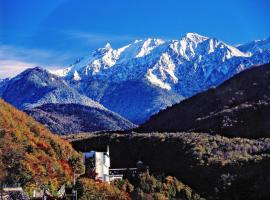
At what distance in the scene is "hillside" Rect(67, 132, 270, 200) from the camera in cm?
11388

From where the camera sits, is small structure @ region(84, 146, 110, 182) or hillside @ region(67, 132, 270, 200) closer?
hillside @ region(67, 132, 270, 200)

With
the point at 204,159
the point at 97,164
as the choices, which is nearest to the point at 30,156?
the point at 97,164

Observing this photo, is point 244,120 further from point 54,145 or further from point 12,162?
point 12,162

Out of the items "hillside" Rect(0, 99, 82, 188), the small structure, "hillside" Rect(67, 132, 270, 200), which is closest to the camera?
"hillside" Rect(0, 99, 82, 188)

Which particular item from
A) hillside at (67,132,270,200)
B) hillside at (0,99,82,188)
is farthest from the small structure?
hillside at (67,132,270,200)

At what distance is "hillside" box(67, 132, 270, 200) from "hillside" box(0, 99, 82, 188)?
1731 cm

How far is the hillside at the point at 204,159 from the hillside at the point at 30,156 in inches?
681

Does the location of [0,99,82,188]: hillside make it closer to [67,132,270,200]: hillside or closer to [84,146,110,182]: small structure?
[84,146,110,182]: small structure

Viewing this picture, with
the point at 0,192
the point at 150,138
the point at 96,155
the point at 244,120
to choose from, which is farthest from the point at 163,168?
the point at 0,192

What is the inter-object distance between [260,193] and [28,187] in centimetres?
3286

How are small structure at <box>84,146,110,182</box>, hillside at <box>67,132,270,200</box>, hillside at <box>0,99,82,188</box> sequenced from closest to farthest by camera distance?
hillside at <box>0,99,82,188</box> < hillside at <box>67,132,270,200</box> < small structure at <box>84,146,110,182</box>

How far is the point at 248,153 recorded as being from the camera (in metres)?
142

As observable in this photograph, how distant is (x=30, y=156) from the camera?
11500 cm

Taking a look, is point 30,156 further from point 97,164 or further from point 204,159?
point 204,159
